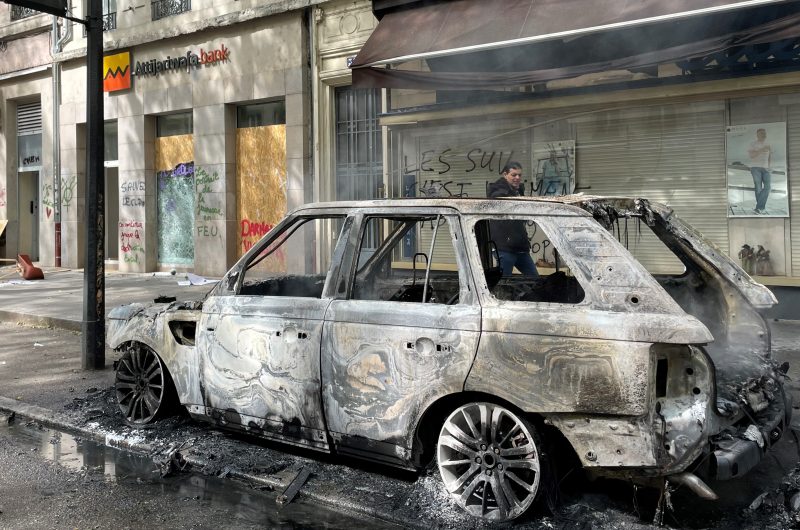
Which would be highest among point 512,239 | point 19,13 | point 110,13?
point 19,13

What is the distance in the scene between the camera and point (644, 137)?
902cm

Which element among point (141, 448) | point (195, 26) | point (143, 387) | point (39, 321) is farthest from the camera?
point (195, 26)

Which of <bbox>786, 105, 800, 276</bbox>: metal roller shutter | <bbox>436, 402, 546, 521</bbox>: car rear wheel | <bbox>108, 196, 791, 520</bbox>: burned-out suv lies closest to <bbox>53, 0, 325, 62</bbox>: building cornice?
<bbox>786, 105, 800, 276</bbox>: metal roller shutter

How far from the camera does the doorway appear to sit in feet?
61.3

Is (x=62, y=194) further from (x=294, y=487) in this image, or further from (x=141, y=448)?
(x=294, y=487)

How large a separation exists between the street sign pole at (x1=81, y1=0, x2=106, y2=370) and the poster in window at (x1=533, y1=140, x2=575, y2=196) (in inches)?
228

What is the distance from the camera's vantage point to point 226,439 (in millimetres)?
4645

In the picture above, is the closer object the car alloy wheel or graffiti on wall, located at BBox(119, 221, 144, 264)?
the car alloy wheel

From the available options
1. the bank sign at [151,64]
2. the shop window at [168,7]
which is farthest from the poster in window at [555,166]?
the shop window at [168,7]

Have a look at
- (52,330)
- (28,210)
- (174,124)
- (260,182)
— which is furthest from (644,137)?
(28,210)

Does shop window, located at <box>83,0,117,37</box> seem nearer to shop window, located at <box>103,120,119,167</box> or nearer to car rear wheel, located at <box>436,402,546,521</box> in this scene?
shop window, located at <box>103,120,119,167</box>

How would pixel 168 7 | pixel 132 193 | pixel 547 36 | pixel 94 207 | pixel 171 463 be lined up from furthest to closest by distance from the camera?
pixel 132 193 < pixel 168 7 < pixel 547 36 < pixel 94 207 < pixel 171 463

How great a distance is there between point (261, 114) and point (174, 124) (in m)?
2.76

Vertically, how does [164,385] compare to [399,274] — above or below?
below
